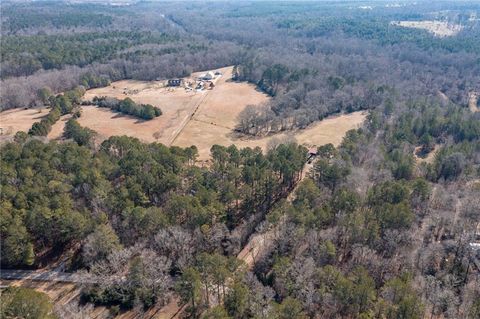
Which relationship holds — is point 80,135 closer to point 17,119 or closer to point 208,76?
point 17,119

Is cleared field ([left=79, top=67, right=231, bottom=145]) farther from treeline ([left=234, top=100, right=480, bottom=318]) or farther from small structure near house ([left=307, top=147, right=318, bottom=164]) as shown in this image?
treeline ([left=234, top=100, right=480, bottom=318])

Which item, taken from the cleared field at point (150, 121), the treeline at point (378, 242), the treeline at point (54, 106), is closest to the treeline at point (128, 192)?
the treeline at point (378, 242)

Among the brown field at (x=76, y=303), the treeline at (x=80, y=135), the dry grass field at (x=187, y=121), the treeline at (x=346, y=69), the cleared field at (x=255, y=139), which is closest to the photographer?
the brown field at (x=76, y=303)

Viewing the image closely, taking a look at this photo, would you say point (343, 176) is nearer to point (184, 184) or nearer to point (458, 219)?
point (458, 219)

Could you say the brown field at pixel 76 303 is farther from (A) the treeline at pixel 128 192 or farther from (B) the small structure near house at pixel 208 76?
(B) the small structure near house at pixel 208 76

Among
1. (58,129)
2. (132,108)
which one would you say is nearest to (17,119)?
(58,129)

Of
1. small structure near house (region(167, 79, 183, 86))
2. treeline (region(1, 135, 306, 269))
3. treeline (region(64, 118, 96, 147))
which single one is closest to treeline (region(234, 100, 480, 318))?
treeline (region(1, 135, 306, 269))

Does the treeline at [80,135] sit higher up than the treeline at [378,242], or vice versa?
the treeline at [80,135]
